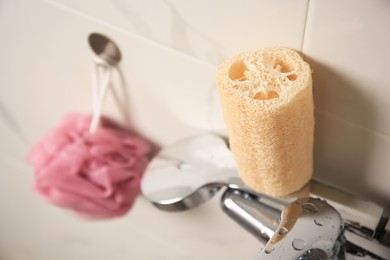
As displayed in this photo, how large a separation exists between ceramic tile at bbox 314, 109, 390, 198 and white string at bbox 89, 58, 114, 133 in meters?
0.23

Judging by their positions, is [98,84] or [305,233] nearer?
[305,233]

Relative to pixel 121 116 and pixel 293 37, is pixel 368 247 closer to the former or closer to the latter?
pixel 293 37

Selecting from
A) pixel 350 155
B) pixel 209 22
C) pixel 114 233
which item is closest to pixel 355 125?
pixel 350 155

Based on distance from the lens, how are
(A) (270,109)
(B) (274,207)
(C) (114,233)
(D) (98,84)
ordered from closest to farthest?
(A) (270,109) < (B) (274,207) < (D) (98,84) < (C) (114,233)

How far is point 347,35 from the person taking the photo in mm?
326

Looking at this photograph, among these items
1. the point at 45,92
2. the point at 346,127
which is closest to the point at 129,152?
the point at 45,92

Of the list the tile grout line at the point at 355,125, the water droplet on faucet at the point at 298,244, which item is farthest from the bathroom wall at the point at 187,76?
the water droplet on faucet at the point at 298,244

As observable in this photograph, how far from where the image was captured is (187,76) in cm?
45

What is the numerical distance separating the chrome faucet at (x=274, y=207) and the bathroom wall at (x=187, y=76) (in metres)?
0.03

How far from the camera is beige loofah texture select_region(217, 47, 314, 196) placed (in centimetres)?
32

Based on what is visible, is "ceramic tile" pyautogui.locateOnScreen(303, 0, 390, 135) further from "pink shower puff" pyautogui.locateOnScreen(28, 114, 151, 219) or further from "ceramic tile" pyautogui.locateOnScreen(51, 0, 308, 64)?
"pink shower puff" pyautogui.locateOnScreen(28, 114, 151, 219)

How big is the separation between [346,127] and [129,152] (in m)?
0.26

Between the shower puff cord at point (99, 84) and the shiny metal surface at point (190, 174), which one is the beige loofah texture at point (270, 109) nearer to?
the shiny metal surface at point (190, 174)

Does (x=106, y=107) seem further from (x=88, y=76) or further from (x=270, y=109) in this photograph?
(x=270, y=109)
